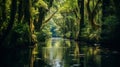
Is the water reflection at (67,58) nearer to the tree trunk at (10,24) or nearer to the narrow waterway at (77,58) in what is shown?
the narrow waterway at (77,58)

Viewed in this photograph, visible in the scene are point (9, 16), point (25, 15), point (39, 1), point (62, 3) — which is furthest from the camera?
point (62, 3)

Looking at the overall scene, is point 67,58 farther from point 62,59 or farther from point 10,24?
point 10,24

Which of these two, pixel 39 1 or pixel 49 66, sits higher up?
pixel 39 1

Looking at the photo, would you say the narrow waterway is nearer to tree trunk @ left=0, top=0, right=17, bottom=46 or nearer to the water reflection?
the water reflection

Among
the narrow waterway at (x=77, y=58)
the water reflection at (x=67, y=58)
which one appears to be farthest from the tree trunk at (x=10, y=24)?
the narrow waterway at (x=77, y=58)

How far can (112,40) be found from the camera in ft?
108

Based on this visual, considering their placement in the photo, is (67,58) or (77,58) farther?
(67,58)

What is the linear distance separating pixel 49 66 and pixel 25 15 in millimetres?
22278

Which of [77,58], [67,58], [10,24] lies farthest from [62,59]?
[10,24]

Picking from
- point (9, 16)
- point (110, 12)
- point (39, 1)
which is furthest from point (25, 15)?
point (110, 12)

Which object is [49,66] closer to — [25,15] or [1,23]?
[1,23]

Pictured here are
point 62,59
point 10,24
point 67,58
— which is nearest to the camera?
point 62,59

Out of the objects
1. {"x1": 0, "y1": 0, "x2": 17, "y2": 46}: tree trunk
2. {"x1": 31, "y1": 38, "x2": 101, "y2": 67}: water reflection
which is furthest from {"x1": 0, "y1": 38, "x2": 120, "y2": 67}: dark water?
{"x1": 0, "y1": 0, "x2": 17, "y2": 46}: tree trunk

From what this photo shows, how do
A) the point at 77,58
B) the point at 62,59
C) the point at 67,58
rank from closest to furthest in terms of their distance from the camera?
the point at 62,59
the point at 77,58
the point at 67,58
